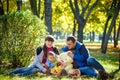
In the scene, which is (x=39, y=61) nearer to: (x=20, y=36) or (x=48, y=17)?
(x=20, y=36)

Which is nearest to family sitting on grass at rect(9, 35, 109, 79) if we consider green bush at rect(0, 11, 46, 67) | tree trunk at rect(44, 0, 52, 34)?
green bush at rect(0, 11, 46, 67)

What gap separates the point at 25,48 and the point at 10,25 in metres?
1.06

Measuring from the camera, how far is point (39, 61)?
1076cm

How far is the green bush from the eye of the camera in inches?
481

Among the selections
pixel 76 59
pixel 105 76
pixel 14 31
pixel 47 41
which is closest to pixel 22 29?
pixel 14 31

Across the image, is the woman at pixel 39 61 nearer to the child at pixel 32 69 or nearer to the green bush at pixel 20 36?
the child at pixel 32 69

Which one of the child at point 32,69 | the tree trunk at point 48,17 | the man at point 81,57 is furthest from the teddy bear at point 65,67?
the tree trunk at point 48,17

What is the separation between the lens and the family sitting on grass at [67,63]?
32.8 feet

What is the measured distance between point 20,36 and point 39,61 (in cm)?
182

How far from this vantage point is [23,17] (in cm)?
1229

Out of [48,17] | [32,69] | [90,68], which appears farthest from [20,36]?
[48,17]

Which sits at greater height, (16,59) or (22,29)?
(22,29)

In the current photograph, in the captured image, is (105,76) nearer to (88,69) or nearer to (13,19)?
(88,69)

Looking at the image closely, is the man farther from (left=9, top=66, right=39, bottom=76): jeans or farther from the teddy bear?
(left=9, top=66, right=39, bottom=76): jeans
